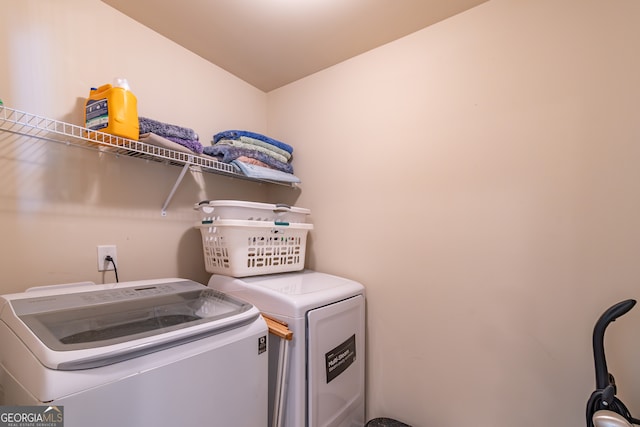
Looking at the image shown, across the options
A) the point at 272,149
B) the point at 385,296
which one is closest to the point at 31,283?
the point at 272,149

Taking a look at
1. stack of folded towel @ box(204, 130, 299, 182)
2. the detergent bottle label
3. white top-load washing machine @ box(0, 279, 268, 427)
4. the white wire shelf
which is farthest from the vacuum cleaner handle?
the detergent bottle label

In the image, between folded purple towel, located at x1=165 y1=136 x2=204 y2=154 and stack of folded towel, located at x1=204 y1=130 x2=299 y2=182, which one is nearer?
folded purple towel, located at x1=165 y1=136 x2=204 y2=154

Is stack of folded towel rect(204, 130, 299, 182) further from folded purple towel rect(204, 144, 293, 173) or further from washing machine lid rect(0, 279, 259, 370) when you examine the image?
washing machine lid rect(0, 279, 259, 370)

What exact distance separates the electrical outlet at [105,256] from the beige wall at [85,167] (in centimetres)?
2

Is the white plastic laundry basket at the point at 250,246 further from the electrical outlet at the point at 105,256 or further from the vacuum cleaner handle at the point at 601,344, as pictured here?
the vacuum cleaner handle at the point at 601,344

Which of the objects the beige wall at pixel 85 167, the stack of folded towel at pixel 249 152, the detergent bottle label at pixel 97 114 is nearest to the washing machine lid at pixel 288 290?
the beige wall at pixel 85 167

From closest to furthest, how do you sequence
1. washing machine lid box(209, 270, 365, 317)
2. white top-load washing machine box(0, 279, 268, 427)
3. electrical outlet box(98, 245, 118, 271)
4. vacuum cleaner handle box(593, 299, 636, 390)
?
white top-load washing machine box(0, 279, 268, 427)
vacuum cleaner handle box(593, 299, 636, 390)
washing machine lid box(209, 270, 365, 317)
electrical outlet box(98, 245, 118, 271)

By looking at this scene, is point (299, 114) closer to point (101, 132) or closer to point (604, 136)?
point (101, 132)

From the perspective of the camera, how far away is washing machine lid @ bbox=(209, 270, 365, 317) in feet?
3.63

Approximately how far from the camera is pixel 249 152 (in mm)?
1531

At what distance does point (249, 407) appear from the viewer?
0.89 meters

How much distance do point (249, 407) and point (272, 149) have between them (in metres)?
1.31

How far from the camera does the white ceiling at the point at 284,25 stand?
1.26 meters

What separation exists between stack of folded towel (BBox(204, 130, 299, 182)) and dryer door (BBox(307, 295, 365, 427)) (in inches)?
32.2
